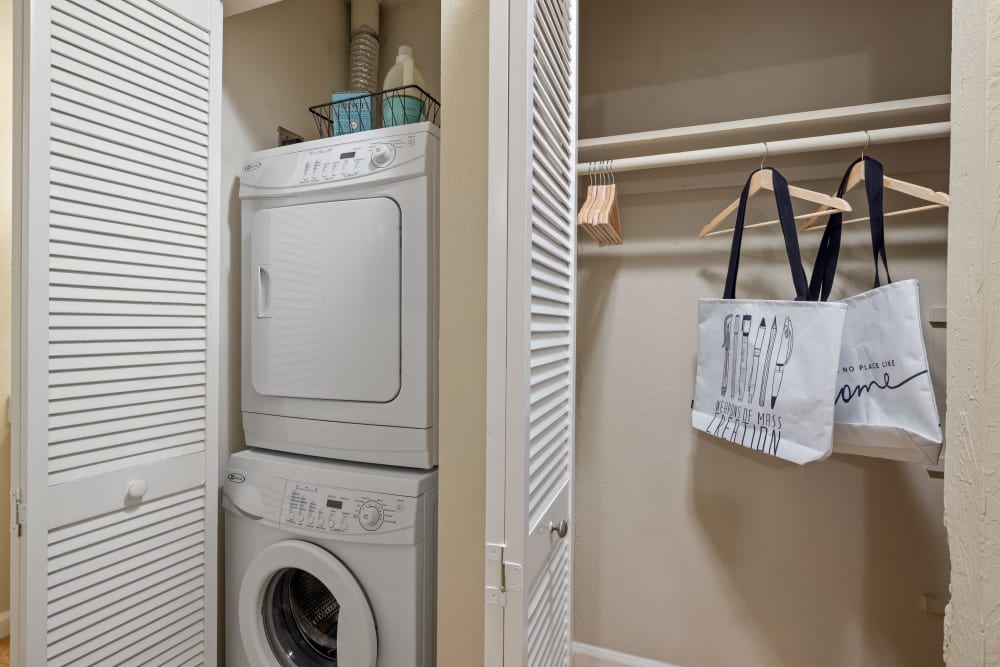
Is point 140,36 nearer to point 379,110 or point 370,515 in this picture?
point 379,110

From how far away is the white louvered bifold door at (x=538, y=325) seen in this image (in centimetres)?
81

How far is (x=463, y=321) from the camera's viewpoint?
1042mm

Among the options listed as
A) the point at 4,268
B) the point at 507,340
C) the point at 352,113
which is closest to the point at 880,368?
the point at 507,340

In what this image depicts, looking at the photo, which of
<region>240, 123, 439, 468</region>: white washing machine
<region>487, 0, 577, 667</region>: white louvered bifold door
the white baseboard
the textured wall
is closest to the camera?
the textured wall

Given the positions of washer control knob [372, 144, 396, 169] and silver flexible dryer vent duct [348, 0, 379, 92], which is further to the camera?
silver flexible dryer vent duct [348, 0, 379, 92]

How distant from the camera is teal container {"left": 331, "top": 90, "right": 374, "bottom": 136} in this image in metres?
1.58

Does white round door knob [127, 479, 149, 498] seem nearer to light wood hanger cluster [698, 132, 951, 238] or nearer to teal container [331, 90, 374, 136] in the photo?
teal container [331, 90, 374, 136]

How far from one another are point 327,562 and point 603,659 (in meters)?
1.05

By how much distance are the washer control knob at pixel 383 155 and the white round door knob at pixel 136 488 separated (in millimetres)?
939

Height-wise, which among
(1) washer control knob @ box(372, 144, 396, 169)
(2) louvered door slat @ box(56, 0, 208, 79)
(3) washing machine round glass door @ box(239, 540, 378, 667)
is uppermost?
(2) louvered door slat @ box(56, 0, 208, 79)

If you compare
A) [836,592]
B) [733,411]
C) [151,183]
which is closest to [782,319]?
[733,411]

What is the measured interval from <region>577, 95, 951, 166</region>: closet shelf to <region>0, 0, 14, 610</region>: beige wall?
2164 mm

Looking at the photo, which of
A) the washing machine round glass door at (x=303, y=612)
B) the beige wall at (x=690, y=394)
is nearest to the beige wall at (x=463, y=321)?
the washing machine round glass door at (x=303, y=612)

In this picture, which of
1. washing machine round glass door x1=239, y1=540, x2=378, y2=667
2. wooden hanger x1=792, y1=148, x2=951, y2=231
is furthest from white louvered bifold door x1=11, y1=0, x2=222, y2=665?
wooden hanger x1=792, y1=148, x2=951, y2=231
